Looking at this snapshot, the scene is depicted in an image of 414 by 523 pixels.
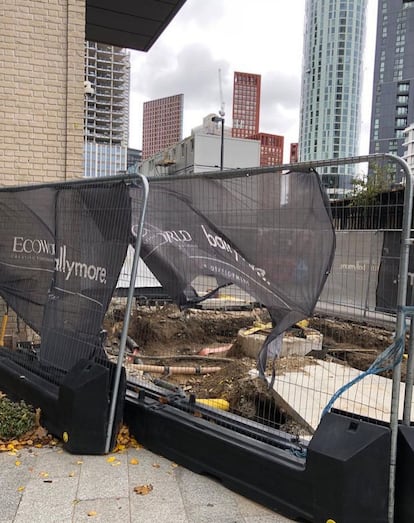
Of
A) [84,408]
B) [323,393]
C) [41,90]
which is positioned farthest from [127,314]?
[41,90]

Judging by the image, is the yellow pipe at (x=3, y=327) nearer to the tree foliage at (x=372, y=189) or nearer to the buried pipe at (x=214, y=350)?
the buried pipe at (x=214, y=350)

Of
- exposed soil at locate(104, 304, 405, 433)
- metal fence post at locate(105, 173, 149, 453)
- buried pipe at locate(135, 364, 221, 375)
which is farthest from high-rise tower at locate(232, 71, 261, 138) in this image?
metal fence post at locate(105, 173, 149, 453)

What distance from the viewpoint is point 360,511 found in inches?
110

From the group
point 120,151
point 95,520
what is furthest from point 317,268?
point 120,151

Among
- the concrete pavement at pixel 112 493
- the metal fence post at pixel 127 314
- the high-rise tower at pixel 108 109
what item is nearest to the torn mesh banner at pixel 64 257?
the metal fence post at pixel 127 314

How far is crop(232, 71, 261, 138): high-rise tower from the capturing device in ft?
441

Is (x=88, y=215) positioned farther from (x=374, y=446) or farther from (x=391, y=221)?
(x=374, y=446)

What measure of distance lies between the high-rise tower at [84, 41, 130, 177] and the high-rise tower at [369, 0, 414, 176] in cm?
7354

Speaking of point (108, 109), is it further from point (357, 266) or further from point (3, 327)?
point (357, 266)

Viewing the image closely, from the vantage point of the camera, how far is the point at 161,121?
118125 millimetres

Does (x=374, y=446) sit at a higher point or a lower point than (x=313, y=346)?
higher

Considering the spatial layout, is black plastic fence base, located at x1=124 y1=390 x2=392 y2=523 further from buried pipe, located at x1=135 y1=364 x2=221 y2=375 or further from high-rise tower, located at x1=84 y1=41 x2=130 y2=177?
high-rise tower, located at x1=84 y1=41 x2=130 y2=177

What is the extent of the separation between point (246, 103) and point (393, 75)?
50208 mm

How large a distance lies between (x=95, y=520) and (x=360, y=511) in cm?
164
